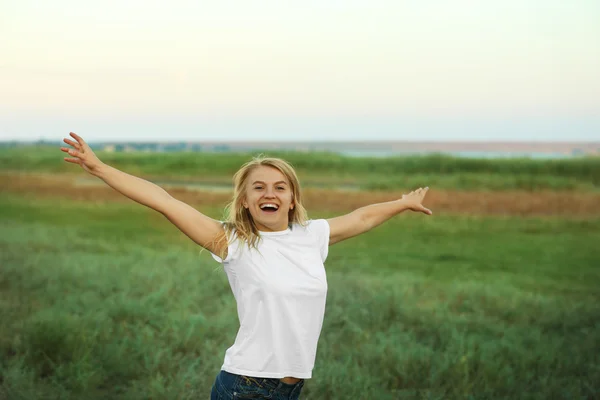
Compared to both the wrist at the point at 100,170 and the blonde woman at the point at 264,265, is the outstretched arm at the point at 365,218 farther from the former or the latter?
the wrist at the point at 100,170

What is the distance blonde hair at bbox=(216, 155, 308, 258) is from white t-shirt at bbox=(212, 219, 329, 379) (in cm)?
9

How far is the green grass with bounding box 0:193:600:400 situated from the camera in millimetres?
5797

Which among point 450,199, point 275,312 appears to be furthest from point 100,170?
point 450,199

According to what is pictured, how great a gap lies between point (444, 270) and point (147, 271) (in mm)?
7506

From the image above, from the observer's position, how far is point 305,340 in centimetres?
297

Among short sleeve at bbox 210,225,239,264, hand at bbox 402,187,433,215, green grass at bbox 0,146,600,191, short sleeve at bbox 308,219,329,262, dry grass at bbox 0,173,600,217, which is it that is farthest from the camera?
green grass at bbox 0,146,600,191

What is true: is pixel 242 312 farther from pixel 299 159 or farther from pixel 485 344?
pixel 299 159

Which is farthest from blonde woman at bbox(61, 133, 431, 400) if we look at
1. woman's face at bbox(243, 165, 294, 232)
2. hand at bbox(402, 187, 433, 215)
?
hand at bbox(402, 187, 433, 215)

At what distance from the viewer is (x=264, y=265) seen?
9.81 feet

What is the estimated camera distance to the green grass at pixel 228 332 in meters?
5.80

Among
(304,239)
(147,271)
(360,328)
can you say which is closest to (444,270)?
(147,271)

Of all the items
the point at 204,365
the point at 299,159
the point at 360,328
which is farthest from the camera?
the point at 299,159

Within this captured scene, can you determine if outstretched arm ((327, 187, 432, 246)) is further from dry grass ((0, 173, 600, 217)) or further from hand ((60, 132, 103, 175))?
dry grass ((0, 173, 600, 217))

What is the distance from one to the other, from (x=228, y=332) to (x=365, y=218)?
3.96 m
